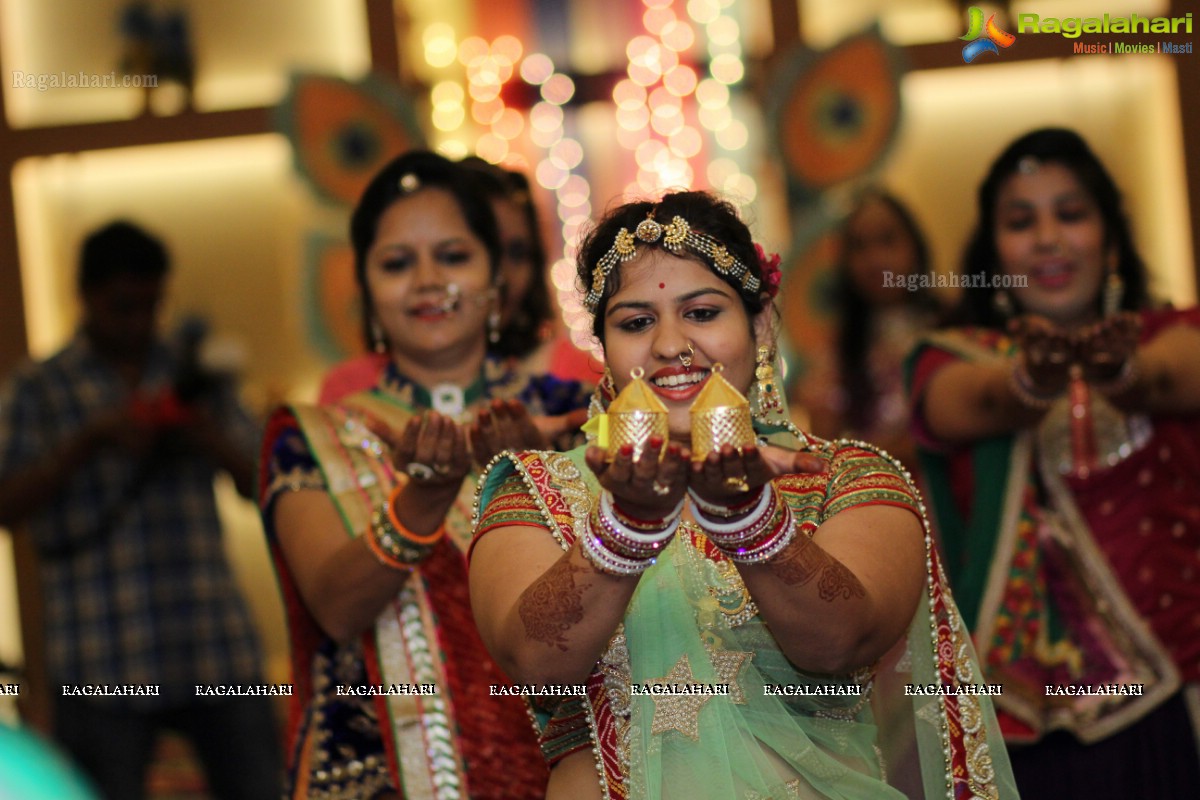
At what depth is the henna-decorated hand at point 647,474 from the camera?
1.68 metres

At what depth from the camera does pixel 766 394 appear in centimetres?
221

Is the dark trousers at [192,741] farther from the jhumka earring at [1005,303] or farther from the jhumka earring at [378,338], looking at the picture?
the jhumka earring at [1005,303]

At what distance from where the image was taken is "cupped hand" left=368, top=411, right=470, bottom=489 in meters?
2.44

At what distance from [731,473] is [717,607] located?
0.47 meters

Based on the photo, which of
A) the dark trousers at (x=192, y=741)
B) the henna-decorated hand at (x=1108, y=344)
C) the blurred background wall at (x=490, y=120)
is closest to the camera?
the henna-decorated hand at (x=1108, y=344)

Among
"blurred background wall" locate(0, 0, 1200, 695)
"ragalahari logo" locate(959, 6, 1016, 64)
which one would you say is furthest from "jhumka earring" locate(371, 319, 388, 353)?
"ragalahari logo" locate(959, 6, 1016, 64)

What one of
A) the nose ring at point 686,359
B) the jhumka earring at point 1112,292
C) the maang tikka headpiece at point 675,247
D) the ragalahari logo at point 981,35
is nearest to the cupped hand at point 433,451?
the maang tikka headpiece at point 675,247

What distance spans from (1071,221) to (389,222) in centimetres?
140

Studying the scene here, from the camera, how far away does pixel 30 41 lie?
5.63 metres

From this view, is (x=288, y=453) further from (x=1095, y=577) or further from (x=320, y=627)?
(x=1095, y=577)

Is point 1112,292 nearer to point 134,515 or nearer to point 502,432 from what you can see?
point 502,432

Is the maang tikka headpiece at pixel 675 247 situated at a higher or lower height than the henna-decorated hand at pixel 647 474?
higher

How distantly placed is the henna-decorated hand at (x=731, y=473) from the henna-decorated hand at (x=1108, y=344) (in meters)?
1.34

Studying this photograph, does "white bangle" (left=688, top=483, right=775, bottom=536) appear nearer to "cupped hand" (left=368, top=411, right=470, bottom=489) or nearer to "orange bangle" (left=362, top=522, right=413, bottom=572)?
"cupped hand" (left=368, top=411, right=470, bottom=489)
